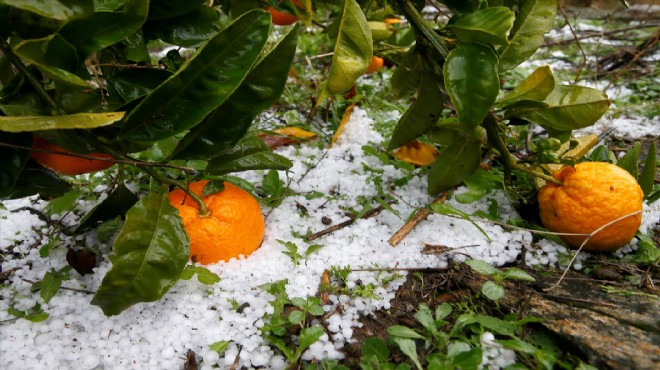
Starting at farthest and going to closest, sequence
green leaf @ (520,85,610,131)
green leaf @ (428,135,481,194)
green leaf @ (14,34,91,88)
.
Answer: green leaf @ (428,135,481,194), green leaf @ (520,85,610,131), green leaf @ (14,34,91,88)

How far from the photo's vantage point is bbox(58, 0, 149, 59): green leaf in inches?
32.3

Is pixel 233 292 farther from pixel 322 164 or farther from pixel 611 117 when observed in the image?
pixel 611 117

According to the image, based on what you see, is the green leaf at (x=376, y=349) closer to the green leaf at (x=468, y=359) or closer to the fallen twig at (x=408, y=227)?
the green leaf at (x=468, y=359)

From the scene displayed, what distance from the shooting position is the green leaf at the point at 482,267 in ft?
3.51

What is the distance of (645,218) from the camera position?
132cm

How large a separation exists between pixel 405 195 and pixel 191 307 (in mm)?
693

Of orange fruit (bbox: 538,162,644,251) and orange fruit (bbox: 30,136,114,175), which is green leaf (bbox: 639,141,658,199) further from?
orange fruit (bbox: 30,136,114,175)

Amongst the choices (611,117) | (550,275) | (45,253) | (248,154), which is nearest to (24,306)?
(45,253)

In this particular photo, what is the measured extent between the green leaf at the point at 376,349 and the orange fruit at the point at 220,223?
392mm

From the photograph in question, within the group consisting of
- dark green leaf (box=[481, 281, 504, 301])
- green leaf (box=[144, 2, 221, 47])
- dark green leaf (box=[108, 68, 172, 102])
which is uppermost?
green leaf (box=[144, 2, 221, 47])

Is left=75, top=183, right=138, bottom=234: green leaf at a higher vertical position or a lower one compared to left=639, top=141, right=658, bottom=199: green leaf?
lower

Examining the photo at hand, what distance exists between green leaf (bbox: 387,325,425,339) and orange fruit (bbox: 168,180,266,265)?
41 centimetres

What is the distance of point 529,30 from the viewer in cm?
122

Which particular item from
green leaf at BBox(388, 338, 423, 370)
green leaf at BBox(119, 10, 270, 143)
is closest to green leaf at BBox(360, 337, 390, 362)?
green leaf at BBox(388, 338, 423, 370)
